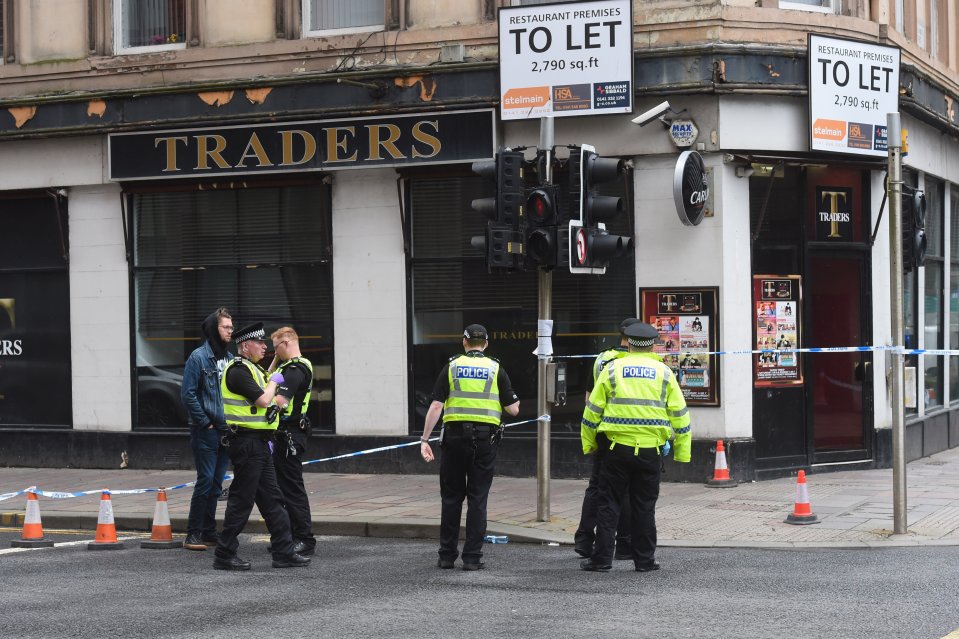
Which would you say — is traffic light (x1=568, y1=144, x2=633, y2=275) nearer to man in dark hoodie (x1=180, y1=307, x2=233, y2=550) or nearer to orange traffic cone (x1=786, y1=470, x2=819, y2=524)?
orange traffic cone (x1=786, y1=470, x2=819, y2=524)

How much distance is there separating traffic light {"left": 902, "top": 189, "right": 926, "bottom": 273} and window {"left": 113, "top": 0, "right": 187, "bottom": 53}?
9.14m

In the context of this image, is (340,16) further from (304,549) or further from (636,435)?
(636,435)

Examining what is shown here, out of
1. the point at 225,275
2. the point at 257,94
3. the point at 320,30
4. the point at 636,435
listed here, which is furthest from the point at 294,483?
the point at 320,30

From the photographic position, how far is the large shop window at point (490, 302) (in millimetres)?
15555

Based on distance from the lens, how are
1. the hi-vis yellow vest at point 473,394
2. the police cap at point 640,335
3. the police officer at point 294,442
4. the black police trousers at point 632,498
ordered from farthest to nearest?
the police officer at point 294,442
the hi-vis yellow vest at point 473,394
the police cap at point 640,335
the black police trousers at point 632,498

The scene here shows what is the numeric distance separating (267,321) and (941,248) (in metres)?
9.78

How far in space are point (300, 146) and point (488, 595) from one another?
8558 millimetres

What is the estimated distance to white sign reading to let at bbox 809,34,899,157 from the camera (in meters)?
15.1

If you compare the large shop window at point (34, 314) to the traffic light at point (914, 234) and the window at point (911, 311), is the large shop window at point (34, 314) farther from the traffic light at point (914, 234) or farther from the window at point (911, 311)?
the window at point (911, 311)

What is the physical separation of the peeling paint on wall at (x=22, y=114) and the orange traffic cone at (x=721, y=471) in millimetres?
9681

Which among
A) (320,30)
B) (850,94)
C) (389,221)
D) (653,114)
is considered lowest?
(389,221)

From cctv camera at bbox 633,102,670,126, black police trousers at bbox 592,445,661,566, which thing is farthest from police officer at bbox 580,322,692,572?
cctv camera at bbox 633,102,670,126

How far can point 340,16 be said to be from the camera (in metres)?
16.6

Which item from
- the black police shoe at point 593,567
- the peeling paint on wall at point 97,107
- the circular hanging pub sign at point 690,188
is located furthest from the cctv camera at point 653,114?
the peeling paint on wall at point 97,107
